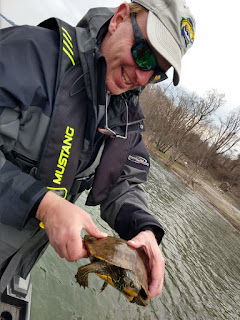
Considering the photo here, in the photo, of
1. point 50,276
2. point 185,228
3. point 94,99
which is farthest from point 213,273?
point 94,99

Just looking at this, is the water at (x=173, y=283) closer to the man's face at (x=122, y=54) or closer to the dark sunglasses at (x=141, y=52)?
the man's face at (x=122, y=54)

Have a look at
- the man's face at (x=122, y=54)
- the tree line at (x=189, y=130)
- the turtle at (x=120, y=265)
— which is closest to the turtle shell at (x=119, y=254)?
the turtle at (x=120, y=265)

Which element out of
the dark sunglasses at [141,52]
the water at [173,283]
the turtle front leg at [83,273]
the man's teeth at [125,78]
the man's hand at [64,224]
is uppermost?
the dark sunglasses at [141,52]

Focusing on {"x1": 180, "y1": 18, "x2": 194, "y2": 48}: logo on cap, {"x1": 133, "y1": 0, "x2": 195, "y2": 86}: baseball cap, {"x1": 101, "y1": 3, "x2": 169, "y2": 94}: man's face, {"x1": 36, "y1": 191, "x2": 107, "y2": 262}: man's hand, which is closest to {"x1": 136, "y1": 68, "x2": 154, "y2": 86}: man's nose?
{"x1": 101, "y1": 3, "x2": 169, "y2": 94}: man's face

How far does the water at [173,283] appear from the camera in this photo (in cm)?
396

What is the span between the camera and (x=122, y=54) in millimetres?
1733

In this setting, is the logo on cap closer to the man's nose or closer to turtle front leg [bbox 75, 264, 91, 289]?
the man's nose

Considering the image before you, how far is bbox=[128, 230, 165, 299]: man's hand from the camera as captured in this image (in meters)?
1.69

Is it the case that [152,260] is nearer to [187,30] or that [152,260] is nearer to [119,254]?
[119,254]

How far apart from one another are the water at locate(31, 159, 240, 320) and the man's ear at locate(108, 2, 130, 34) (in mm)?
4080

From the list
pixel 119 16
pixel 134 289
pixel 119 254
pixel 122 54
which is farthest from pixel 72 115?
pixel 134 289

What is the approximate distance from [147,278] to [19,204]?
1171 millimetres

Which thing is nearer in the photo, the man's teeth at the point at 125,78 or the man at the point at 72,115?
the man at the point at 72,115

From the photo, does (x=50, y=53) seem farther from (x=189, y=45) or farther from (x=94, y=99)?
(x=189, y=45)
